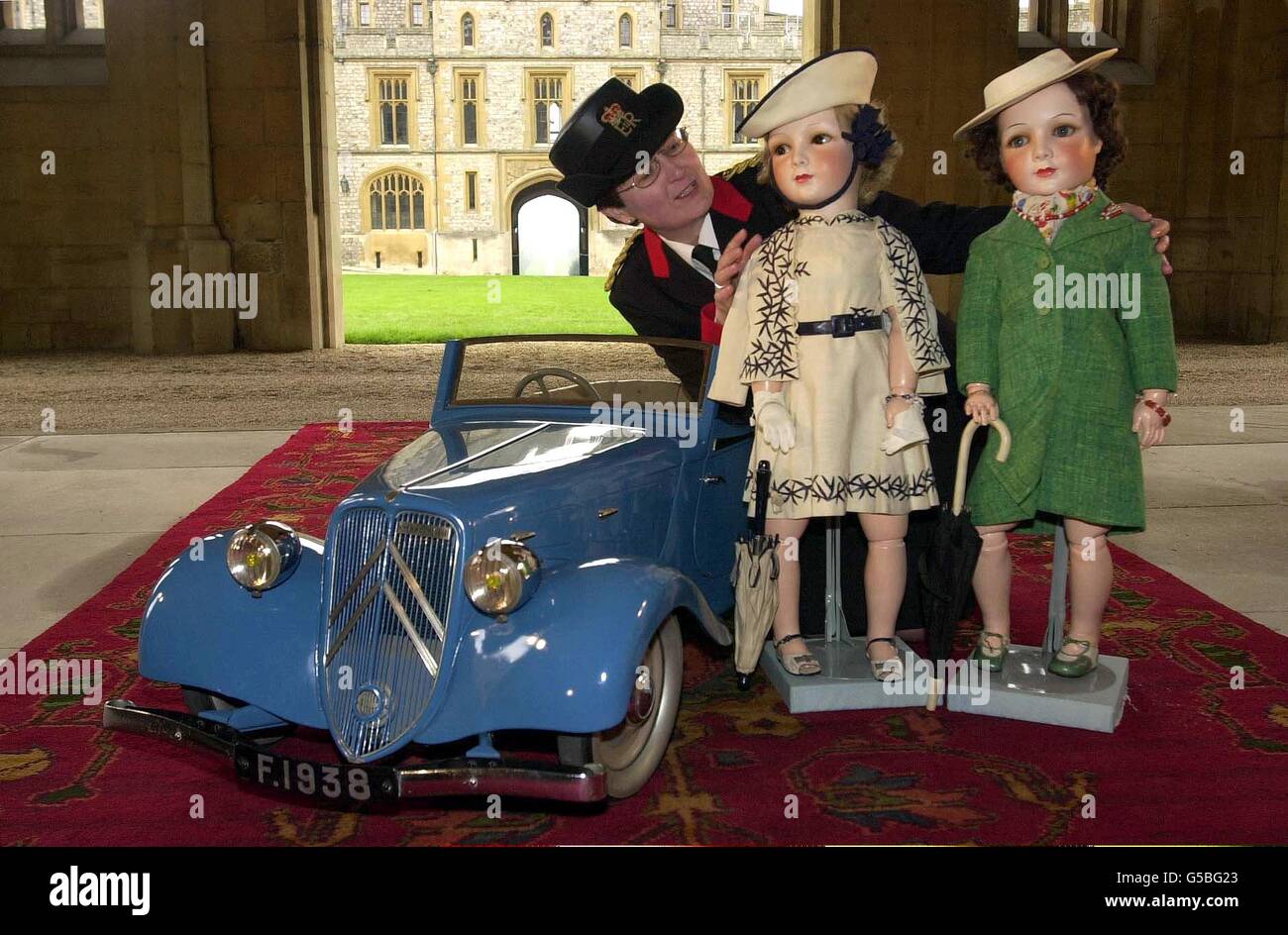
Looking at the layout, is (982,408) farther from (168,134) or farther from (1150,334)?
(168,134)

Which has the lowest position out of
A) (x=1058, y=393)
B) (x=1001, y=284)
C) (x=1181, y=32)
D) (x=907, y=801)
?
(x=907, y=801)

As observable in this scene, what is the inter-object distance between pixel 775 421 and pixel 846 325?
33 cm

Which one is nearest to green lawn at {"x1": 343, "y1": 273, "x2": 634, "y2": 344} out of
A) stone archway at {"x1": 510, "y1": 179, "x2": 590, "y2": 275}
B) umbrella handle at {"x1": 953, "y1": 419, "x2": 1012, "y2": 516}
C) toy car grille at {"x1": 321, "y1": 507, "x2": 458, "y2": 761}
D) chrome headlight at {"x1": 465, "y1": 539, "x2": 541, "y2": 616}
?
umbrella handle at {"x1": 953, "y1": 419, "x2": 1012, "y2": 516}

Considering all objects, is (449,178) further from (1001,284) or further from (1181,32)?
(1001,284)

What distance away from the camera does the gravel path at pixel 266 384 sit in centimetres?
944

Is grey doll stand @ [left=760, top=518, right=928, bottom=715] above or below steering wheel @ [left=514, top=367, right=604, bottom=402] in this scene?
below

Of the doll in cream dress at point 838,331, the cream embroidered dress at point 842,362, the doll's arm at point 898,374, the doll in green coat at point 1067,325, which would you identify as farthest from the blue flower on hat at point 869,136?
the doll's arm at point 898,374

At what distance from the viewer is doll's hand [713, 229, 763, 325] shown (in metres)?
3.64

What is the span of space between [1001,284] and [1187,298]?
13.6 metres

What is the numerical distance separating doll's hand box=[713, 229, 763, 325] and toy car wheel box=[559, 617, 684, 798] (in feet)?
3.65

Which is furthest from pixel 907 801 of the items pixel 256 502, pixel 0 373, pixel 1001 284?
pixel 0 373

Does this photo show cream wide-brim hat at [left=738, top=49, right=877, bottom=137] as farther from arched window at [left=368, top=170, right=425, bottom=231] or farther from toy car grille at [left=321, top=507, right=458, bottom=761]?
arched window at [left=368, top=170, right=425, bottom=231]

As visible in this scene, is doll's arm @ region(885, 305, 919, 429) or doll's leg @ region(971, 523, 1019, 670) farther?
doll's leg @ region(971, 523, 1019, 670)

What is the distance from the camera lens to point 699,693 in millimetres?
3730
